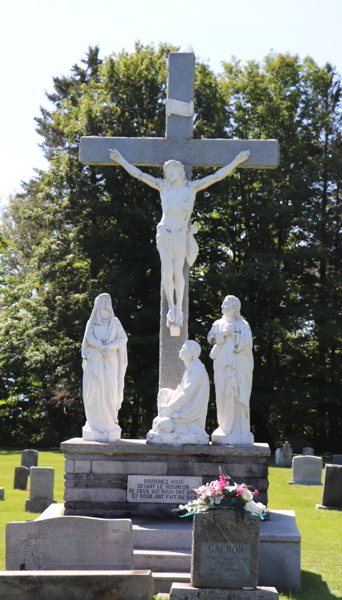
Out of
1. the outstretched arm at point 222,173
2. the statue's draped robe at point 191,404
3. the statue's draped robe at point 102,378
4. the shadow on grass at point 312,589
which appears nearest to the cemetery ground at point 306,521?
the shadow on grass at point 312,589

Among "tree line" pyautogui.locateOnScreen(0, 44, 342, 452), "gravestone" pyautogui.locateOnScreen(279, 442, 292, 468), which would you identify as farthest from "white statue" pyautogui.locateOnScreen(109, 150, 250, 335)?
"tree line" pyautogui.locateOnScreen(0, 44, 342, 452)

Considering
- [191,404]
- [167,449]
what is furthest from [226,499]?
[191,404]

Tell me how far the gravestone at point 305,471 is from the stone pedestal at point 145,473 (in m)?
9.31

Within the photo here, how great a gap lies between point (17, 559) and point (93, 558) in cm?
68

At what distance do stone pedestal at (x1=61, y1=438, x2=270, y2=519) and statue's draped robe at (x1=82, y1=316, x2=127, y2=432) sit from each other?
1.62ft

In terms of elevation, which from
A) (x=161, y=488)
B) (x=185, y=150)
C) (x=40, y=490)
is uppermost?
(x=185, y=150)

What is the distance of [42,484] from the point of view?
46.1ft

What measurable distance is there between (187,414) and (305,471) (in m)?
9.81

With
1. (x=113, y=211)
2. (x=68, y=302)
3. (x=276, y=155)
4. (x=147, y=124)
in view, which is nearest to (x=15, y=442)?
(x=68, y=302)

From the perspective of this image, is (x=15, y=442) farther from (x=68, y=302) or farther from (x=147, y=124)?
(x=147, y=124)

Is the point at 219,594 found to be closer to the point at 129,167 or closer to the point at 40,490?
the point at 129,167

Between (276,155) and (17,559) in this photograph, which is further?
(276,155)

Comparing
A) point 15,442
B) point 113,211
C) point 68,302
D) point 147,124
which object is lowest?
point 15,442

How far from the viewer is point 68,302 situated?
Answer: 27.0 metres
